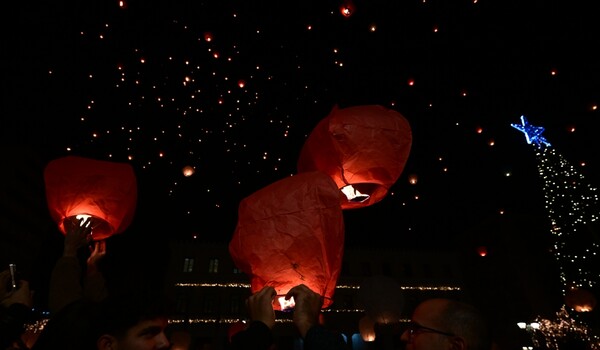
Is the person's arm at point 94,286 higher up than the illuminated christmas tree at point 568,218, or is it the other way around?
the illuminated christmas tree at point 568,218

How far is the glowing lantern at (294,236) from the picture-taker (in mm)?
1944

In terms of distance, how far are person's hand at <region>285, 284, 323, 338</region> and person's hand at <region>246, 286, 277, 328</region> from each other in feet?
0.37

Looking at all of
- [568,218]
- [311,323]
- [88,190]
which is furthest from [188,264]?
[311,323]

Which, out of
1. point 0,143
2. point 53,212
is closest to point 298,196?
point 53,212

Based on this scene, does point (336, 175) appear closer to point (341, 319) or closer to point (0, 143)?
point (341, 319)

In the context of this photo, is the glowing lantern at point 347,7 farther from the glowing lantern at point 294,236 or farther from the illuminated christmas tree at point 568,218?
the illuminated christmas tree at point 568,218

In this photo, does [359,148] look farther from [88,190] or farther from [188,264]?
[188,264]

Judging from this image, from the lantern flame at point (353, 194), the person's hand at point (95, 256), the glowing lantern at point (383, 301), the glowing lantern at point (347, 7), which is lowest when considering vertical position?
the glowing lantern at point (383, 301)

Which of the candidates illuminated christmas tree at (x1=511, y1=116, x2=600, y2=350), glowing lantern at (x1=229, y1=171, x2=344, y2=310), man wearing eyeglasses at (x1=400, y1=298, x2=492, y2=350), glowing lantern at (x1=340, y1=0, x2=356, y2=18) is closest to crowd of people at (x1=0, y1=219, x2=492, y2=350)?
man wearing eyeglasses at (x1=400, y1=298, x2=492, y2=350)

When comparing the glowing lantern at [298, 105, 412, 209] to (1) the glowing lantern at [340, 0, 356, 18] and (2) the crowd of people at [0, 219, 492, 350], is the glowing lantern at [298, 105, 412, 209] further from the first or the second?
(1) the glowing lantern at [340, 0, 356, 18]

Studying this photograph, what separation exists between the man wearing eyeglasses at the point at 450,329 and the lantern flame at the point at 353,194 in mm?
905

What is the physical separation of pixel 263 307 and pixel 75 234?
1758mm

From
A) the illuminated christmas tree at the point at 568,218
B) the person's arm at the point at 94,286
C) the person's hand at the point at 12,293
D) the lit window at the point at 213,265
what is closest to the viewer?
the person's hand at the point at 12,293

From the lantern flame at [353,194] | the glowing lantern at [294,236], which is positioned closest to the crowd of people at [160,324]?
the glowing lantern at [294,236]
